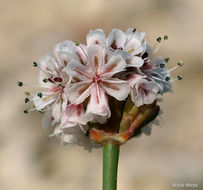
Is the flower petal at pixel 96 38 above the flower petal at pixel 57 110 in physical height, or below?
above

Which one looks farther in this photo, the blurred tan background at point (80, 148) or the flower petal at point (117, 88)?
the blurred tan background at point (80, 148)

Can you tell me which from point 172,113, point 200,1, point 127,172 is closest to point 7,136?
point 127,172

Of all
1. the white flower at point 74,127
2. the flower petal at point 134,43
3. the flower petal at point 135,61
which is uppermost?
the flower petal at point 134,43

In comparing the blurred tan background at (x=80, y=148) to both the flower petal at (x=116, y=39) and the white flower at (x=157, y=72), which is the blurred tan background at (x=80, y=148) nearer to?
the white flower at (x=157, y=72)

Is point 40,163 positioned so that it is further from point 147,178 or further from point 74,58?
point 74,58

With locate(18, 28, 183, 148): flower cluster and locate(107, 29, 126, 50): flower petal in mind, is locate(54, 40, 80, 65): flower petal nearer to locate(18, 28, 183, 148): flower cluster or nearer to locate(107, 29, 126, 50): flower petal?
locate(18, 28, 183, 148): flower cluster

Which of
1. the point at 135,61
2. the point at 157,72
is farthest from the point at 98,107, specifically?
the point at 157,72

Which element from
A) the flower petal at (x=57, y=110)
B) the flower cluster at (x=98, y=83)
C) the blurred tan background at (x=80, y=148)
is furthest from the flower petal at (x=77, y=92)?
the blurred tan background at (x=80, y=148)
